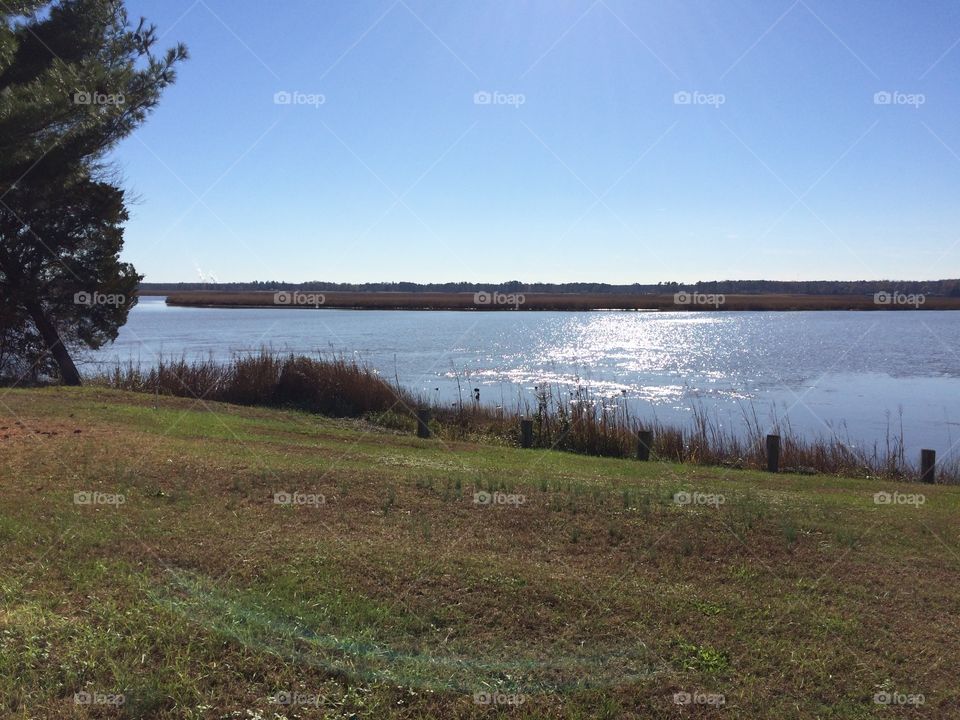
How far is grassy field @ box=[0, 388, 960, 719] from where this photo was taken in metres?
5.06

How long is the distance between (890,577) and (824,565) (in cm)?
54

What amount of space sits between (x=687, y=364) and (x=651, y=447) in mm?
23946

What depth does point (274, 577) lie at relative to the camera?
21.7 feet

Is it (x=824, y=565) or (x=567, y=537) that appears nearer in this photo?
(x=824, y=565)

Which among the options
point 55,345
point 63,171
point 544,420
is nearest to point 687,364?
point 544,420

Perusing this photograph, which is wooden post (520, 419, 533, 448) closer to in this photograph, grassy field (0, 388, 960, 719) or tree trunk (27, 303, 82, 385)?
grassy field (0, 388, 960, 719)

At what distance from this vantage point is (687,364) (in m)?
40.6

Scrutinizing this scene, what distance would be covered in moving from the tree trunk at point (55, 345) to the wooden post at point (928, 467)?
22.3 meters

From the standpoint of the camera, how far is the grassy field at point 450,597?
506cm

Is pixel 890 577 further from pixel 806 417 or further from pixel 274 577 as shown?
pixel 806 417

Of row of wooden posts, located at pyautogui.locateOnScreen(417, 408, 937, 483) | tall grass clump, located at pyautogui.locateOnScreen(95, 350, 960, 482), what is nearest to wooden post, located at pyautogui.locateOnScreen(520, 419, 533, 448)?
row of wooden posts, located at pyautogui.locateOnScreen(417, 408, 937, 483)

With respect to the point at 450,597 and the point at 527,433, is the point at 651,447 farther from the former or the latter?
the point at 450,597

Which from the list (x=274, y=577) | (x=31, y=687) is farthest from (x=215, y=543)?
(x=31, y=687)

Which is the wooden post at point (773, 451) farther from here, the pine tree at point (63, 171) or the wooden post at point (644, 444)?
the pine tree at point (63, 171)
